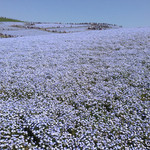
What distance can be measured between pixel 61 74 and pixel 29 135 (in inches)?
242

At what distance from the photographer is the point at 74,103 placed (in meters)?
8.90

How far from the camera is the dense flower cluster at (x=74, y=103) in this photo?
20.8 feet

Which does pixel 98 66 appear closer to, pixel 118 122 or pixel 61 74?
pixel 61 74

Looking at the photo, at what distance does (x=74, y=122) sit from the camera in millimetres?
7203

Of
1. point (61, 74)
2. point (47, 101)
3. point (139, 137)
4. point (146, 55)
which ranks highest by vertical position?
point (146, 55)

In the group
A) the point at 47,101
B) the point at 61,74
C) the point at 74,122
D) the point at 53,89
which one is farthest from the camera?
the point at 61,74

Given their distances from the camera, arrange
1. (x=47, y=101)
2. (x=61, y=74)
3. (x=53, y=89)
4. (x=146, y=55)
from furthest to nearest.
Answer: (x=146, y=55) < (x=61, y=74) < (x=53, y=89) < (x=47, y=101)

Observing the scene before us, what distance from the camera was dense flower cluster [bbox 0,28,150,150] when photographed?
20.8ft

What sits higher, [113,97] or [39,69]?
[39,69]

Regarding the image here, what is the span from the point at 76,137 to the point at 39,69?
25.2 feet

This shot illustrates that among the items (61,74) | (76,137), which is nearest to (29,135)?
(76,137)

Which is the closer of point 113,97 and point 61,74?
point 113,97

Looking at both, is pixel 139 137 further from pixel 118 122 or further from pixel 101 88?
pixel 101 88

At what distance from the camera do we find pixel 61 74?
39.5 ft
